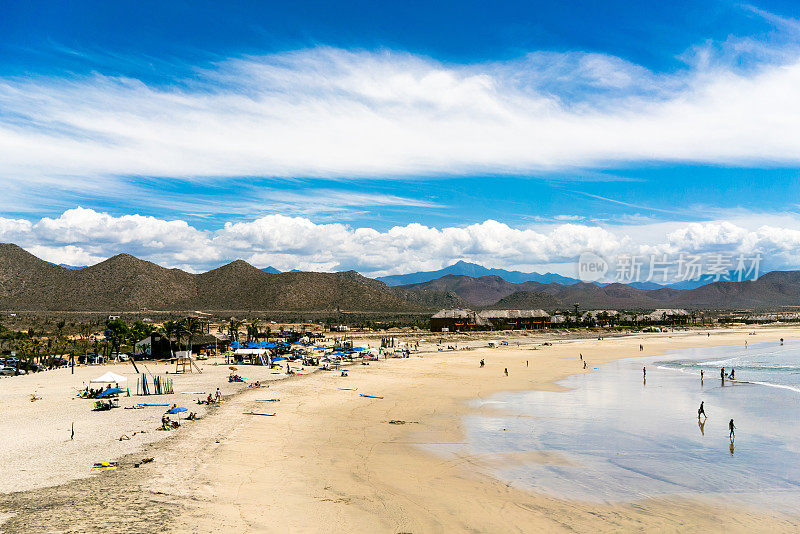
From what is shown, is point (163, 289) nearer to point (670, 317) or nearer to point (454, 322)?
point (454, 322)

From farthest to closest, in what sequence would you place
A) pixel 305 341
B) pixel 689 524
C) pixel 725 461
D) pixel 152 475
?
pixel 305 341
pixel 725 461
pixel 152 475
pixel 689 524

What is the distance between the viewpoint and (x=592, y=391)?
3641 cm

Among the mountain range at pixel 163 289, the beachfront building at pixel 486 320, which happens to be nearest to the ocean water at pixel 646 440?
the beachfront building at pixel 486 320

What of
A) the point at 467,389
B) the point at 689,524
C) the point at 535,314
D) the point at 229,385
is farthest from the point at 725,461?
the point at 535,314

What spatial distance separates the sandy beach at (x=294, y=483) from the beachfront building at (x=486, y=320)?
74.0 metres

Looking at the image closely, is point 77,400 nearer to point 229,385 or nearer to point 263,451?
point 229,385

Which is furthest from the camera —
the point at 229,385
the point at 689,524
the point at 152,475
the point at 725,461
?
the point at 229,385

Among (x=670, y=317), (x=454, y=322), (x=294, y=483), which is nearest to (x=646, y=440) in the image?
(x=294, y=483)

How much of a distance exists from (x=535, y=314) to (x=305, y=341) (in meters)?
63.4

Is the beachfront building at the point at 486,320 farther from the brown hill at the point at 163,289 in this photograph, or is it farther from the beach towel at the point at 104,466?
the beach towel at the point at 104,466

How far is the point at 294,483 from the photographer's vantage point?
53.3ft

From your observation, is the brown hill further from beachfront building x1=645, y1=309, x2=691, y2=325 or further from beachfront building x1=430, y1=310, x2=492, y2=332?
beachfront building x1=645, y1=309, x2=691, y2=325

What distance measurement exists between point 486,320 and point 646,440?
87952 millimetres

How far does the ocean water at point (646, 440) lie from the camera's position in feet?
55.4
